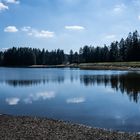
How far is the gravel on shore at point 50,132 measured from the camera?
15758 mm

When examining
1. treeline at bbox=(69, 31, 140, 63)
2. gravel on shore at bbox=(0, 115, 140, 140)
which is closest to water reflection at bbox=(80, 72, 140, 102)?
gravel on shore at bbox=(0, 115, 140, 140)

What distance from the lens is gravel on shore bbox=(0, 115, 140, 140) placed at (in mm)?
15758

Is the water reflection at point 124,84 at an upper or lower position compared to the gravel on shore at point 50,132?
lower

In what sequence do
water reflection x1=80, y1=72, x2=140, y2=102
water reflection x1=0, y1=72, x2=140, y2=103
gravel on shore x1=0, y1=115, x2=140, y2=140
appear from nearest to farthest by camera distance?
gravel on shore x1=0, y1=115, x2=140, y2=140
water reflection x1=80, y1=72, x2=140, y2=102
water reflection x1=0, y1=72, x2=140, y2=103

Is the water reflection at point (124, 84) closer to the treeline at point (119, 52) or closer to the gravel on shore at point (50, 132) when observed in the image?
the gravel on shore at point (50, 132)

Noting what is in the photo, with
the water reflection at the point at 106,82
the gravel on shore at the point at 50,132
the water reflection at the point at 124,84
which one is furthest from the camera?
the water reflection at the point at 106,82

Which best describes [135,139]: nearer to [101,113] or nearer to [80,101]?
[101,113]

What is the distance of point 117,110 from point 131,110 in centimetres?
110

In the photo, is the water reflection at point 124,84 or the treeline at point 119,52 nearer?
the water reflection at point 124,84

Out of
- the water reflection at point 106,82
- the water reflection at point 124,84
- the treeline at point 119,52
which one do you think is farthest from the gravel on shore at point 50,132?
the treeline at point 119,52

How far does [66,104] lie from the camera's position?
98.5 ft

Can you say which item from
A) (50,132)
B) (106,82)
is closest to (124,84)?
(106,82)

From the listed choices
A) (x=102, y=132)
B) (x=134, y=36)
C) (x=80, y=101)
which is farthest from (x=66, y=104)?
(x=134, y=36)

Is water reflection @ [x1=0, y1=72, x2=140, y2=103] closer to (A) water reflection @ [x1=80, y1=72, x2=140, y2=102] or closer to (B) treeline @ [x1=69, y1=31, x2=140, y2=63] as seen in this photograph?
(A) water reflection @ [x1=80, y1=72, x2=140, y2=102]
